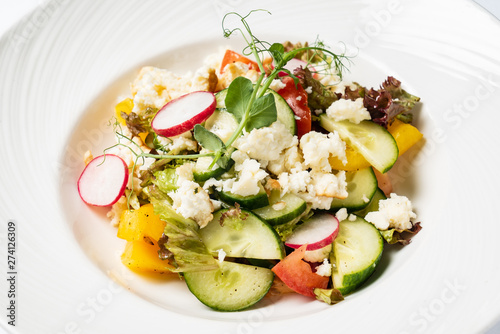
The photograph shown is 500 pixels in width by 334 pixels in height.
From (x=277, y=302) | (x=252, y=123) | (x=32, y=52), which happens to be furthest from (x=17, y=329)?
(x=32, y=52)

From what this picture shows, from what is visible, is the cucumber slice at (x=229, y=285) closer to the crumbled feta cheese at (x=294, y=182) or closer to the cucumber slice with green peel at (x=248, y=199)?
the cucumber slice with green peel at (x=248, y=199)

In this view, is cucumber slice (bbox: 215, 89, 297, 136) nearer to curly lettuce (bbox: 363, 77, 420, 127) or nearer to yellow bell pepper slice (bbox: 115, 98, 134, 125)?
curly lettuce (bbox: 363, 77, 420, 127)

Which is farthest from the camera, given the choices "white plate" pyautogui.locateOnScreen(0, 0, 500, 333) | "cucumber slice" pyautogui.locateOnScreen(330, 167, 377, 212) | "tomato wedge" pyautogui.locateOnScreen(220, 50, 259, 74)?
"tomato wedge" pyautogui.locateOnScreen(220, 50, 259, 74)

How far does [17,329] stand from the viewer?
2430mm

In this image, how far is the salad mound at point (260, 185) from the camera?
2830mm

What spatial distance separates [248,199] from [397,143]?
118cm

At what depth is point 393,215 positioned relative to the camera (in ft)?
9.95

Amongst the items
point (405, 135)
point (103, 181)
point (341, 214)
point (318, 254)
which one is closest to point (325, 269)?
point (318, 254)

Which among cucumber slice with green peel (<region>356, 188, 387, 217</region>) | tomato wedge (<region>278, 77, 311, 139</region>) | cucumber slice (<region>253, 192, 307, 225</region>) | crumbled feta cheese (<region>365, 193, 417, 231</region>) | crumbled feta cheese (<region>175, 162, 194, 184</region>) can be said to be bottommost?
→ cucumber slice with green peel (<region>356, 188, 387, 217</region>)

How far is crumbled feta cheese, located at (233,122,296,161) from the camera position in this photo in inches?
116

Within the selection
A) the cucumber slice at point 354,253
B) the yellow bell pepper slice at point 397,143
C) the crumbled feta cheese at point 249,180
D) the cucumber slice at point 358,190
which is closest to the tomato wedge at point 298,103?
the yellow bell pepper slice at point 397,143

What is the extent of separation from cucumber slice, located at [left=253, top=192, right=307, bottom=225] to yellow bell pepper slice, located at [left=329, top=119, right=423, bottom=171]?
420 millimetres

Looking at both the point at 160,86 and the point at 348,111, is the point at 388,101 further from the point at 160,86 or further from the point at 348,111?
the point at 160,86

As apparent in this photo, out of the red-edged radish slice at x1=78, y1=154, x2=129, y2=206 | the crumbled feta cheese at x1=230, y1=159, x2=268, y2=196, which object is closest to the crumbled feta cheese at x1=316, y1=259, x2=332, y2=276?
the crumbled feta cheese at x1=230, y1=159, x2=268, y2=196
